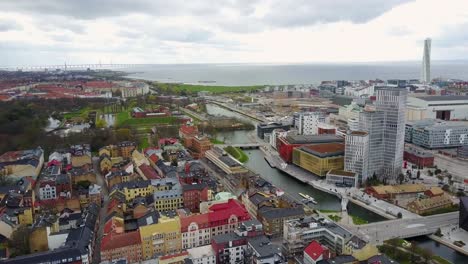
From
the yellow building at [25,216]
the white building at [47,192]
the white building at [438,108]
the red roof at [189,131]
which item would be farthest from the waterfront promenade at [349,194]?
the white building at [438,108]

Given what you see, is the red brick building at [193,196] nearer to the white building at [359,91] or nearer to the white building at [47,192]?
the white building at [47,192]

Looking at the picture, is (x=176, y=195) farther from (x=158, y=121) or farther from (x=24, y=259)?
(x=158, y=121)

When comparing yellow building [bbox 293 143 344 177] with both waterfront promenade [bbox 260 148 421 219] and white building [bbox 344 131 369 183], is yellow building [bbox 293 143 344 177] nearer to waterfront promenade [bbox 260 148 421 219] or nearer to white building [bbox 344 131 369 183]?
waterfront promenade [bbox 260 148 421 219]

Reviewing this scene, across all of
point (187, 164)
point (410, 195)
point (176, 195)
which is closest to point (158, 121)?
point (187, 164)

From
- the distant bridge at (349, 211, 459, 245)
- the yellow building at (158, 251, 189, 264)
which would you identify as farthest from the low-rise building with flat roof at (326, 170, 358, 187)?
the yellow building at (158, 251, 189, 264)

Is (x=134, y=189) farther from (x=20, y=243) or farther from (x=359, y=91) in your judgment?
(x=359, y=91)

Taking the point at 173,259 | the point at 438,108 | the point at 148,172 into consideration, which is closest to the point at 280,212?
the point at 173,259
